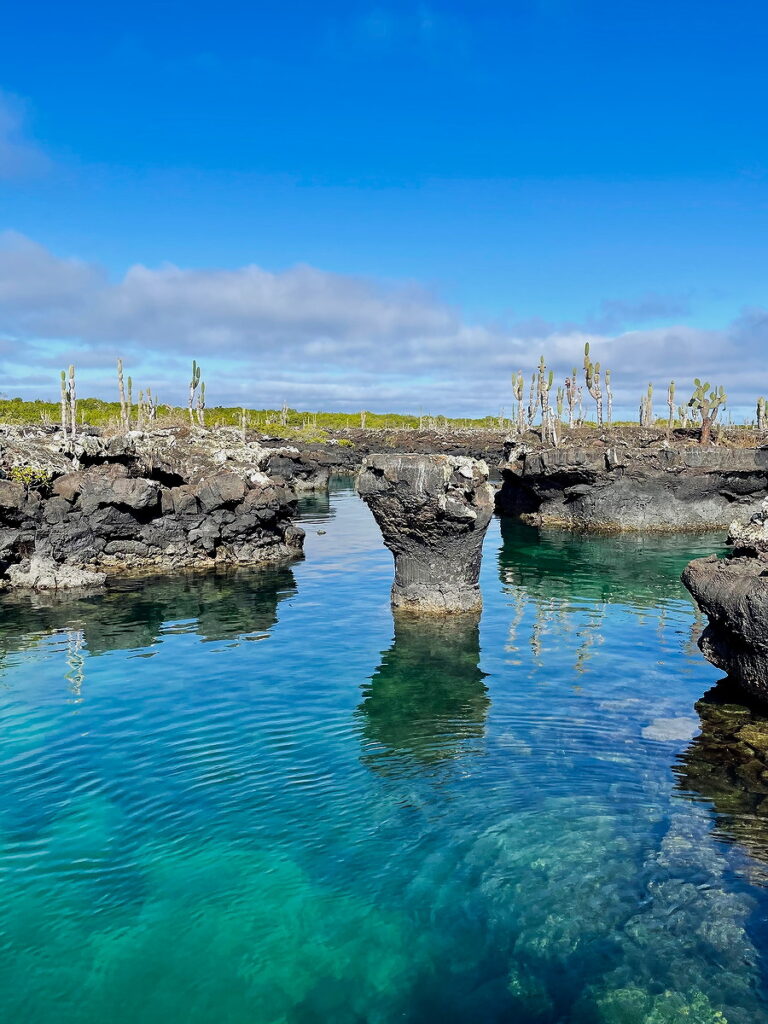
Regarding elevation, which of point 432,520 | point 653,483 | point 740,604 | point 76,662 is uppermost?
point 653,483

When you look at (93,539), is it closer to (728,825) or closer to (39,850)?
(39,850)

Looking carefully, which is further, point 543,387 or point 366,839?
point 543,387

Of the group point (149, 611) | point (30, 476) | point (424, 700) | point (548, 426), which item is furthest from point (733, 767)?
point (548, 426)

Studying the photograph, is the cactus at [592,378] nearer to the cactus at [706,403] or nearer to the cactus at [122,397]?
the cactus at [706,403]

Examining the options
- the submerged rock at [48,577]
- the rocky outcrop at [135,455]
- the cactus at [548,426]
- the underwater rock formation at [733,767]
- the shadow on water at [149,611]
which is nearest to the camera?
the underwater rock formation at [733,767]

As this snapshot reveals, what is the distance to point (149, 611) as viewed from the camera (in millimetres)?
23438

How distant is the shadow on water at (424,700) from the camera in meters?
13.1

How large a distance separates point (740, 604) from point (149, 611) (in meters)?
17.2

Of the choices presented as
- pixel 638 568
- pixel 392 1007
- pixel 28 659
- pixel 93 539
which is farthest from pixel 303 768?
pixel 638 568

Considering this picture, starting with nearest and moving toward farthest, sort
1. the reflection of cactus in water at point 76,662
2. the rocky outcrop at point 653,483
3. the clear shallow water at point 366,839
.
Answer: the clear shallow water at point 366,839, the reflection of cactus in water at point 76,662, the rocky outcrop at point 653,483

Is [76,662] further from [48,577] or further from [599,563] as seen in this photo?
[599,563]

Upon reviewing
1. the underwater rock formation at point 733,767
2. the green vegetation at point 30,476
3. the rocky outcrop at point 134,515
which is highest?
the green vegetation at point 30,476

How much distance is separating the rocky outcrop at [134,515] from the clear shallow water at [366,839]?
25.9ft

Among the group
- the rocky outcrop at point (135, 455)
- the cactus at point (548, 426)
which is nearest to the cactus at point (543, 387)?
the cactus at point (548, 426)
